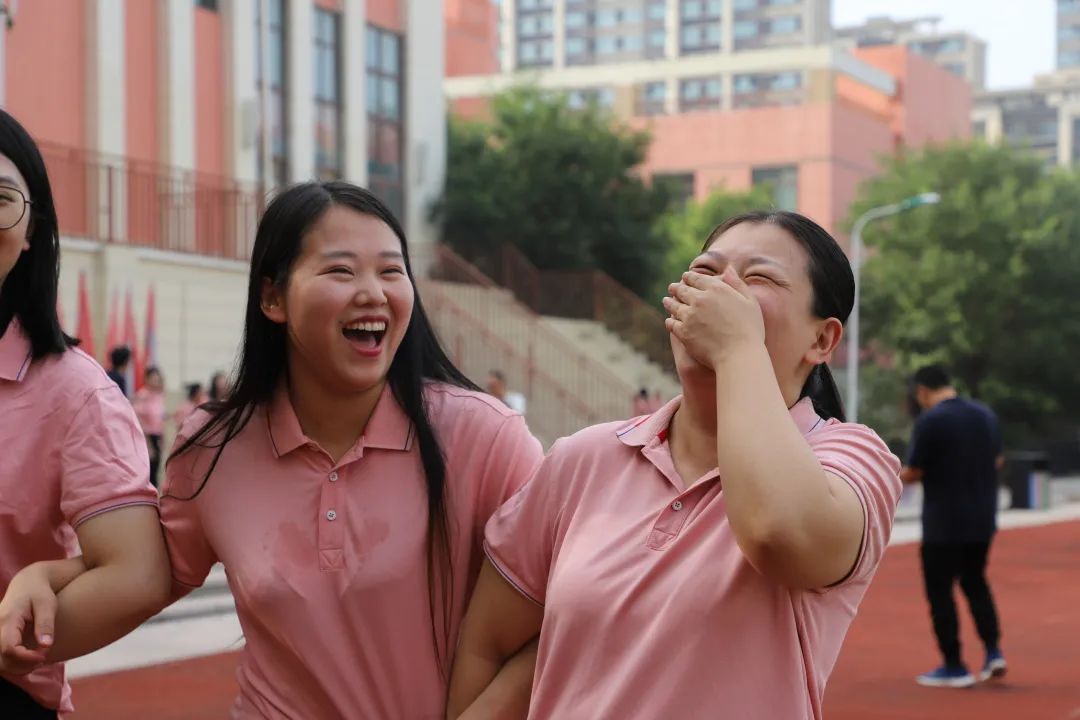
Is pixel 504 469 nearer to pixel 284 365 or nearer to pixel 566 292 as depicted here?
pixel 284 365

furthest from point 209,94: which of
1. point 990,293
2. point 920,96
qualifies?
point 920,96

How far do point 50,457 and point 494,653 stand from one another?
2.53ft

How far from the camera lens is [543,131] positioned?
128 ft

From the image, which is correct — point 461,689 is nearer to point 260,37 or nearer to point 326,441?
point 326,441

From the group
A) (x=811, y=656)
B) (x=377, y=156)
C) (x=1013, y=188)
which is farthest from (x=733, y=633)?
(x=1013, y=188)

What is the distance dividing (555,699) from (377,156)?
31293 millimetres

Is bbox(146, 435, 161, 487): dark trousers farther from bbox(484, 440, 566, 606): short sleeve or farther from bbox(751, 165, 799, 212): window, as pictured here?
bbox(751, 165, 799, 212): window

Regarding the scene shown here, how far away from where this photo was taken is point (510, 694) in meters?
2.65

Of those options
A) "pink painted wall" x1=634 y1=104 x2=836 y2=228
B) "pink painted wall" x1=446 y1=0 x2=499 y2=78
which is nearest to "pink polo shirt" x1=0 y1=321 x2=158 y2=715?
"pink painted wall" x1=446 y1=0 x2=499 y2=78

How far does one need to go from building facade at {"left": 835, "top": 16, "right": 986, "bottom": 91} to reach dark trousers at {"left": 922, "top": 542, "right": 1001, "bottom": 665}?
149989 mm

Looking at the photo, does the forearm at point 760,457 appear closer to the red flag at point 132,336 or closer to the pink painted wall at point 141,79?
the red flag at point 132,336

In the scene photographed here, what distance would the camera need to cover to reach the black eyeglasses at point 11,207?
2.80 meters

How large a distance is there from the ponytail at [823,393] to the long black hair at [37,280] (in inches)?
47.9

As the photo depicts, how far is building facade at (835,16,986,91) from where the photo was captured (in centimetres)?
15750
